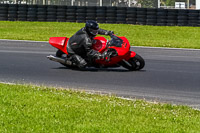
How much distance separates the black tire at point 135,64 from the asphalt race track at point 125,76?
0.17m

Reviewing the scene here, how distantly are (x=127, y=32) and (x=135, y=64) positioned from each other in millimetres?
12904

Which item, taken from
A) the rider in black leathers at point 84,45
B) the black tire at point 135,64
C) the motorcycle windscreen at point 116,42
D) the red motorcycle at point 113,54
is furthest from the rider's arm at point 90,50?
the black tire at point 135,64

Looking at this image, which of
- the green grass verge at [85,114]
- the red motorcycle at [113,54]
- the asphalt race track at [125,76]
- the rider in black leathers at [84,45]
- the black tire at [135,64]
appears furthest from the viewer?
the black tire at [135,64]

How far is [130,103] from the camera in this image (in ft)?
26.5

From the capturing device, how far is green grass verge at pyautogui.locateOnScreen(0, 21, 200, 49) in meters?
21.0

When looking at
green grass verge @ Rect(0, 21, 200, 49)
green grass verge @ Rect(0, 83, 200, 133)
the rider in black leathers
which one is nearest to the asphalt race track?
the rider in black leathers

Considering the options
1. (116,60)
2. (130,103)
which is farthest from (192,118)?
(116,60)

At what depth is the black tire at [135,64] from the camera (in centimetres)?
1180

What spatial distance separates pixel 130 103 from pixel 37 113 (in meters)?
1.84

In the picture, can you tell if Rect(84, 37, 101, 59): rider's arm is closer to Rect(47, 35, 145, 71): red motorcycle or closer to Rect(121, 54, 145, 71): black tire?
Rect(47, 35, 145, 71): red motorcycle

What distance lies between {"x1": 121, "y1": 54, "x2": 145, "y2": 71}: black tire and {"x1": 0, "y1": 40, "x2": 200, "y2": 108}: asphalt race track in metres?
0.17

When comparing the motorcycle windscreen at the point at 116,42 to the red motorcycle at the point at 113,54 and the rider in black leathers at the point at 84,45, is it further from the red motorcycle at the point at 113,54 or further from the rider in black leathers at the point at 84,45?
the rider in black leathers at the point at 84,45

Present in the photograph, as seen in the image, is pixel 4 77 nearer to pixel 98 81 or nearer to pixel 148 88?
pixel 98 81

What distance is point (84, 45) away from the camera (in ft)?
38.3
